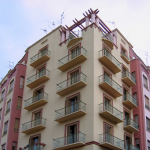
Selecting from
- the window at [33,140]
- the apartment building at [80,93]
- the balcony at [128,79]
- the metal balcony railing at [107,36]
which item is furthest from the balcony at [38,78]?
the balcony at [128,79]

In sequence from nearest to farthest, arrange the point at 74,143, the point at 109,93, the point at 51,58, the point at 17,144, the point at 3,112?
the point at 74,143, the point at 109,93, the point at 17,144, the point at 51,58, the point at 3,112

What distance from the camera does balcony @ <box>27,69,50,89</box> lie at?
124 feet

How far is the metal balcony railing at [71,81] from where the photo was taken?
3314 cm

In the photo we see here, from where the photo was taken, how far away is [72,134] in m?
31.0

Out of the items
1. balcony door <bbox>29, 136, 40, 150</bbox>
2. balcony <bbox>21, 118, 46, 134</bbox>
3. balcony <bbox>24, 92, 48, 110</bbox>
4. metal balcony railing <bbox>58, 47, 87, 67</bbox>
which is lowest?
balcony door <bbox>29, 136, 40, 150</bbox>

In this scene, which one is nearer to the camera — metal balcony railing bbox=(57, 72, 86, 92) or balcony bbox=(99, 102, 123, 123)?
balcony bbox=(99, 102, 123, 123)

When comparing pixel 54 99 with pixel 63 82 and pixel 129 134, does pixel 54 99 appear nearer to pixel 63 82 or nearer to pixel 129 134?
pixel 63 82

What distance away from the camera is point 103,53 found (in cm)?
3550

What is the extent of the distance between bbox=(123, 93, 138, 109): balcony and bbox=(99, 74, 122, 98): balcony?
5.19 ft

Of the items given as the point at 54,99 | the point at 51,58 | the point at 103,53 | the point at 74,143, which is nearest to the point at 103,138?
the point at 74,143

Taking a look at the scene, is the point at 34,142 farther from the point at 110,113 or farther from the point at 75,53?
the point at 75,53

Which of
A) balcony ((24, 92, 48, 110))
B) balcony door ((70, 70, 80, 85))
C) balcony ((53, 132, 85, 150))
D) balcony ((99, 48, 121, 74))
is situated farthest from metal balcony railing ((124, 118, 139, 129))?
balcony ((24, 92, 48, 110))

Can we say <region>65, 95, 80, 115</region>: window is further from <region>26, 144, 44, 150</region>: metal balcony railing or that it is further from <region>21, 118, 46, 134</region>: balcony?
<region>26, 144, 44, 150</region>: metal balcony railing

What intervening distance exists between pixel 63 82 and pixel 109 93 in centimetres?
565
